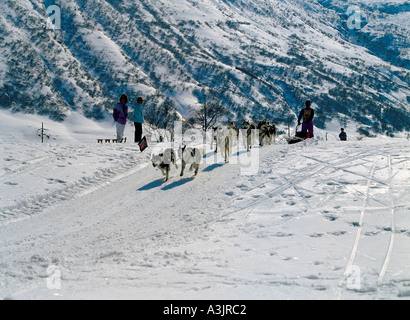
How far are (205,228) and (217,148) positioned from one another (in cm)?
658

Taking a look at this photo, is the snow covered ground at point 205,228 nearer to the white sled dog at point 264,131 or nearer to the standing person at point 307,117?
the standing person at point 307,117

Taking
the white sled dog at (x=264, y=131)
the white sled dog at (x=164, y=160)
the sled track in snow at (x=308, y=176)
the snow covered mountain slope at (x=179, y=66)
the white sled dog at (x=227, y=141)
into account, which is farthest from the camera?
the snow covered mountain slope at (x=179, y=66)

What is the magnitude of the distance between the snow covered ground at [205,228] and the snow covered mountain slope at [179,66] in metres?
36.4

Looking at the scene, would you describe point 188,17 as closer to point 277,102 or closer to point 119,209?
point 277,102

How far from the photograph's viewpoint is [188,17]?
319 ft

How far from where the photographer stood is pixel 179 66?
70.1m

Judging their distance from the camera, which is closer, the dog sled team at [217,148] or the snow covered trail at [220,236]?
the snow covered trail at [220,236]

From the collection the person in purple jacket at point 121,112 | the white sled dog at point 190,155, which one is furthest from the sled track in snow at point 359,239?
the person in purple jacket at point 121,112

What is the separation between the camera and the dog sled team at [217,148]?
8.70 meters

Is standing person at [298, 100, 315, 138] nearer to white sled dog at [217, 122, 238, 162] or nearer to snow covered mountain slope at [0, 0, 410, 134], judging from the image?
white sled dog at [217, 122, 238, 162]

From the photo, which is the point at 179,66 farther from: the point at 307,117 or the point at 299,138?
the point at 307,117

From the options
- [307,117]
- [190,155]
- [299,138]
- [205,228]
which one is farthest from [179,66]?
[205,228]
